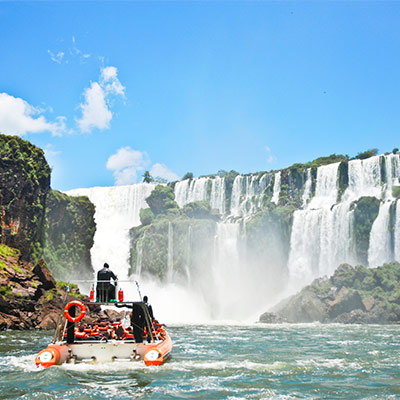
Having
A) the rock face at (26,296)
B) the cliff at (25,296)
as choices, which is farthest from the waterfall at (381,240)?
the cliff at (25,296)

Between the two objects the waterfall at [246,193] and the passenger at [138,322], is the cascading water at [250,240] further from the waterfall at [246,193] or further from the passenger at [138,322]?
the passenger at [138,322]

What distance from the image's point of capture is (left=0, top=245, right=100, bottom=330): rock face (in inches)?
1073

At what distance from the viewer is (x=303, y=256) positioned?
164 feet

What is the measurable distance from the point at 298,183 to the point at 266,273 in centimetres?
1562

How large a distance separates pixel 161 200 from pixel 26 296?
41.2 metres

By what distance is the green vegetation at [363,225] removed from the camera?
4653 centimetres

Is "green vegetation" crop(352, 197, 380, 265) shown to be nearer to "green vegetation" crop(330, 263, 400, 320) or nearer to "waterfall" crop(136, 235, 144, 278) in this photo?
"green vegetation" crop(330, 263, 400, 320)

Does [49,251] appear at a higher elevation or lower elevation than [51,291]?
Result: higher

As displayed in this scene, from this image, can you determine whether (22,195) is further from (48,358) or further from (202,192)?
(202,192)

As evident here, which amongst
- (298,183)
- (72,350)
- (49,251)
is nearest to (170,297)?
(49,251)

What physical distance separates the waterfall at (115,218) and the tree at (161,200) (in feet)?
17.1

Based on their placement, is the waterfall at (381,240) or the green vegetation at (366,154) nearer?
the waterfall at (381,240)

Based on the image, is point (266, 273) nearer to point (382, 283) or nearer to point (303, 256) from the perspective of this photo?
point (303, 256)

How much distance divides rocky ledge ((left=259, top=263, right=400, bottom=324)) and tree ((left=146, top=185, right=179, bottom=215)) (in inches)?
1178
